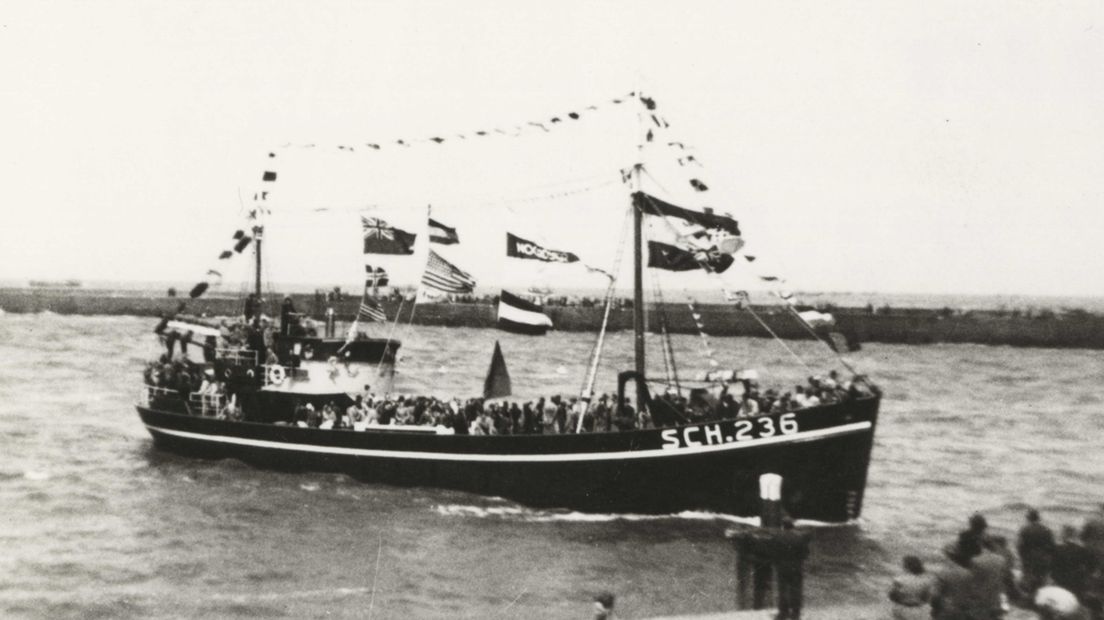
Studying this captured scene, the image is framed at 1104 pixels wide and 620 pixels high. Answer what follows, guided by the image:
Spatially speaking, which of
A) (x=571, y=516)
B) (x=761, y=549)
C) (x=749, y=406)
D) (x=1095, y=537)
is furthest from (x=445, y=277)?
(x=1095, y=537)

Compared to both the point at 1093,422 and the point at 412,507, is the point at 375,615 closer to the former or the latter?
the point at 412,507

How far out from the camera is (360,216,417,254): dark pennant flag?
23922mm

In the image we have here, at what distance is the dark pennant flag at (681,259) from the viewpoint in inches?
766

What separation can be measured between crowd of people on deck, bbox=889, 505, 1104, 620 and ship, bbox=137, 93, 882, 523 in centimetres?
644

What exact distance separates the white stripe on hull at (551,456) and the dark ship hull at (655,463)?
0.02 meters

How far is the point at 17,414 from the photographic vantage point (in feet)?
115

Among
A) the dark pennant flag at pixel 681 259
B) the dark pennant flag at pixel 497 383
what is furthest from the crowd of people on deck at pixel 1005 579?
the dark pennant flag at pixel 497 383

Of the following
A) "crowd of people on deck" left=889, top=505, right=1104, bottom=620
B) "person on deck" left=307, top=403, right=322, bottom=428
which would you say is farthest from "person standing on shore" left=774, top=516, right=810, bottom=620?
"person on deck" left=307, top=403, right=322, bottom=428

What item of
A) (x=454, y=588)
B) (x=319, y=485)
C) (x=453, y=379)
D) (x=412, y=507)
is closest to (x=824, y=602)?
(x=454, y=588)

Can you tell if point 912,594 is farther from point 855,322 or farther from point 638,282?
point 855,322

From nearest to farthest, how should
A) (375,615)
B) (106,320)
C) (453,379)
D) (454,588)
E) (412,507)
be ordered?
(375,615) < (454,588) < (412,507) < (453,379) < (106,320)

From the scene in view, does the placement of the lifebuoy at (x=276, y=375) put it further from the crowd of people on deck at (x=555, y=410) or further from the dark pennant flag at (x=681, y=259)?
the dark pennant flag at (x=681, y=259)

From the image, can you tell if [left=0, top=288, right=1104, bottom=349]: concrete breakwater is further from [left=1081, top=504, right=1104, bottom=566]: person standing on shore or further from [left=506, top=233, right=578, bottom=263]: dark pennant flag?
[left=1081, top=504, right=1104, bottom=566]: person standing on shore

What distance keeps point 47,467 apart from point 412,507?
37.7 feet
